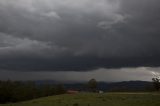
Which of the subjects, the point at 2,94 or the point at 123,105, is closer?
the point at 123,105

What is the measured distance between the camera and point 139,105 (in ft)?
176

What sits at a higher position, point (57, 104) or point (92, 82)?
point (92, 82)

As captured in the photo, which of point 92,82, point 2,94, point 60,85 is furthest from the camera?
point 60,85

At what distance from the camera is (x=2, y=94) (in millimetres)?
136250

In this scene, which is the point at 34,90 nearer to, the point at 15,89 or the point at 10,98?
the point at 15,89

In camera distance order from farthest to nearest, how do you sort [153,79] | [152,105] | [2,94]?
[153,79] < [2,94] < [152,105]

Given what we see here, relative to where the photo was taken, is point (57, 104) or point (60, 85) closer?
point (57, 104)

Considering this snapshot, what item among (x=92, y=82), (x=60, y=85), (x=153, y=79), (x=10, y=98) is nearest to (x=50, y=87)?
(x=60, y=85)

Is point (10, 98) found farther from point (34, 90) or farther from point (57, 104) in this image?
point (57, 104)

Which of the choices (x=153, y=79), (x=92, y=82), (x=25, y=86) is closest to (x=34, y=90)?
(x=25, y=86)

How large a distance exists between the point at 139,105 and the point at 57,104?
1398cm

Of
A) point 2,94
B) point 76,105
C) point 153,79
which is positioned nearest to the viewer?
point 76,105

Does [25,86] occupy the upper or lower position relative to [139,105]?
upper

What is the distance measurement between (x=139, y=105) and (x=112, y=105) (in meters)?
3.96
